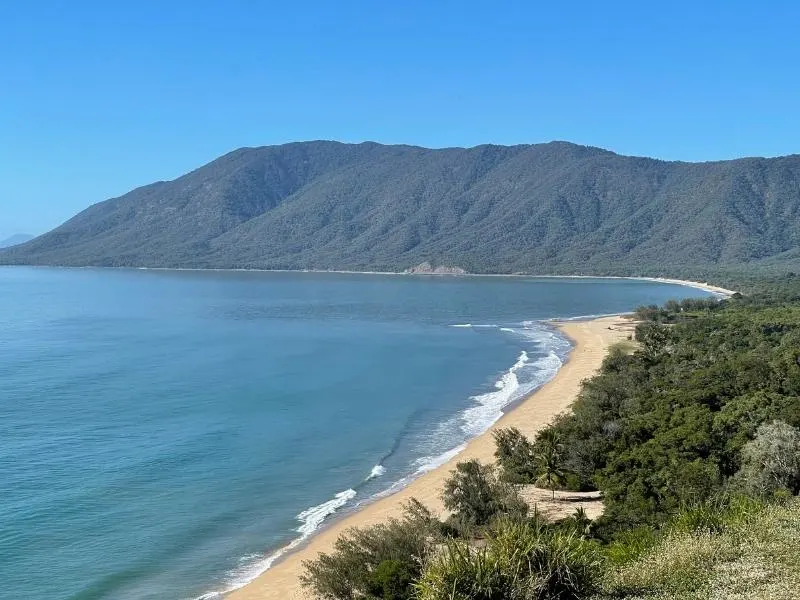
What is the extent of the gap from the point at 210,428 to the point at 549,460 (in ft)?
65.5

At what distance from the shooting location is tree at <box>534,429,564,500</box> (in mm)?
28391

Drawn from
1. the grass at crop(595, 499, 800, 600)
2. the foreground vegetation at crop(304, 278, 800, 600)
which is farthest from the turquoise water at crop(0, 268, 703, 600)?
the grass at crop(595, 499, 800, 600)

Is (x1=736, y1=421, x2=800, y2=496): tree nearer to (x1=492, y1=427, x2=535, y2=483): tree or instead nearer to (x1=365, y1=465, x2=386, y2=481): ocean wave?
(x1=492, y1=427, x2=535, y2=483): tree

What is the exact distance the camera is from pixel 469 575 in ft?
38.1

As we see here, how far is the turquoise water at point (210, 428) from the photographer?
80.3 feet

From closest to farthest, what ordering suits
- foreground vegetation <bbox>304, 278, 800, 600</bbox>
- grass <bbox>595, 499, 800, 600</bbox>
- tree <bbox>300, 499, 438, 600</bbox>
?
grass <bbox>595, 499, 800, 600</bbox> → foreground vegetation <bbox>304, 278, 800, 600</bbox> → tree <bbox>300, 499, 438, 600</bbox>

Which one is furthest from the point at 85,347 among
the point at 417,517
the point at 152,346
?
the point at 417,517

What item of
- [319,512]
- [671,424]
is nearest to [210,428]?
[319,512]

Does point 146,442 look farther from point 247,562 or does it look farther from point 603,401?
point 603,401

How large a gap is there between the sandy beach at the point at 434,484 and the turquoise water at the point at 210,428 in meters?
0.94

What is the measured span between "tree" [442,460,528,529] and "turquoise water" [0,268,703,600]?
555 cm

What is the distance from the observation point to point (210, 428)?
4066 cm

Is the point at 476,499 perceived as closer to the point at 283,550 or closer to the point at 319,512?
the point at 283,550

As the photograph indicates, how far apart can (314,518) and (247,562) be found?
13.3ft
